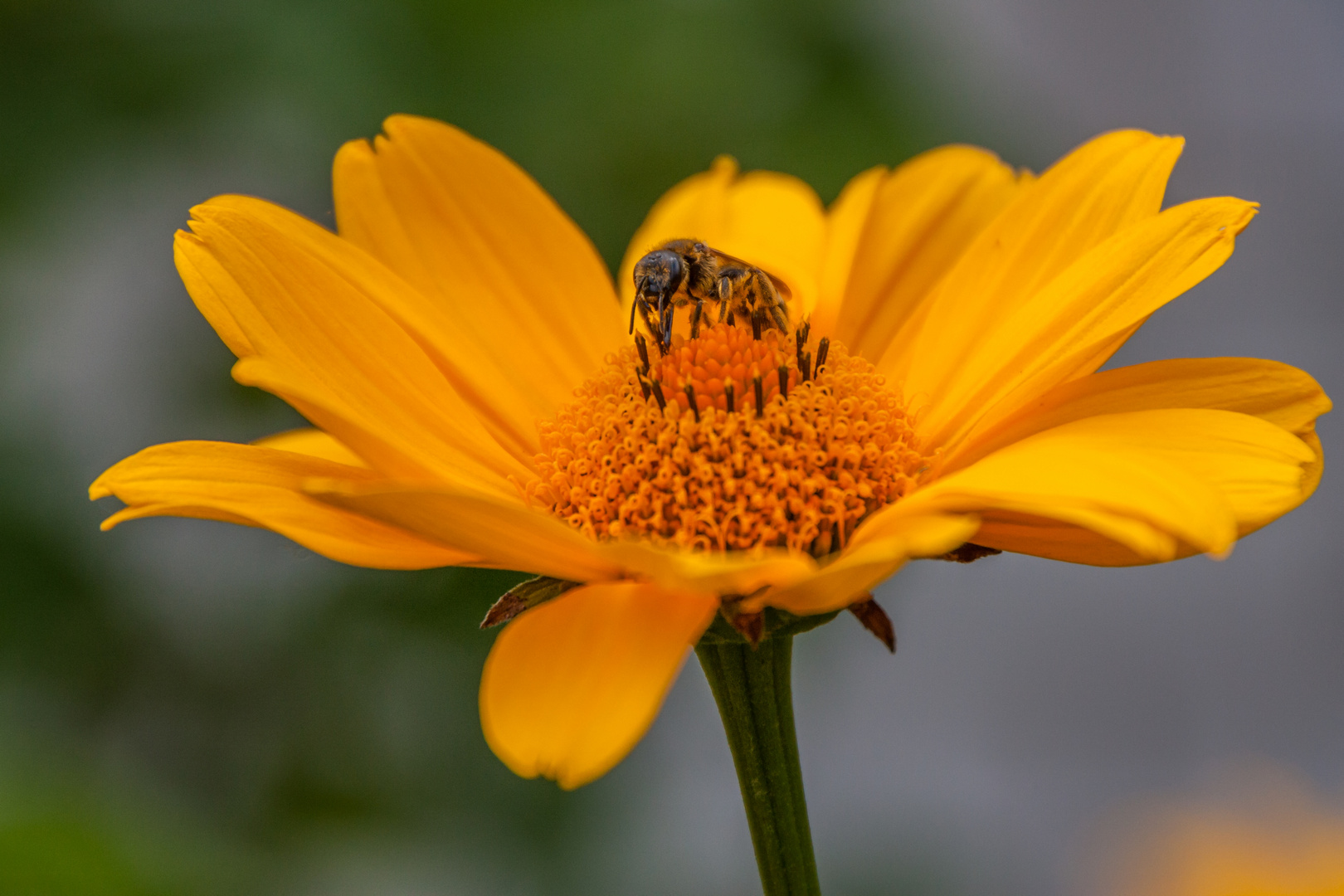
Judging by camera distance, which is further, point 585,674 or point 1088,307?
point 1088,307

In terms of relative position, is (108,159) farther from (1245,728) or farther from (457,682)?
(1245,728)

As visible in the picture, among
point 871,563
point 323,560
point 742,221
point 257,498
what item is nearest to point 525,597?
point 257,498

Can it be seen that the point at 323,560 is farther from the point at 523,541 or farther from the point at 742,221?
the point at 523,541

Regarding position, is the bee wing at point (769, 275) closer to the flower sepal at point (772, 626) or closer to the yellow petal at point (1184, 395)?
the yellow petal at point (1184, 395)

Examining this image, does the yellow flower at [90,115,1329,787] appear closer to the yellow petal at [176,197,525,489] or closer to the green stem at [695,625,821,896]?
the yellow petal at [176,197,525,489]

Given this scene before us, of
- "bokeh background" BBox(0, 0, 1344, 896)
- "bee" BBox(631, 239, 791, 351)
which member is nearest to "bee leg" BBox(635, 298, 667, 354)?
"bee" BBox(631, 239, 791, 351)

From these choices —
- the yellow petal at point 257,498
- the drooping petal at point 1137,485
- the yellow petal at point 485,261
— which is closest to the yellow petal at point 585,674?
the yellow petal at point 257,498
